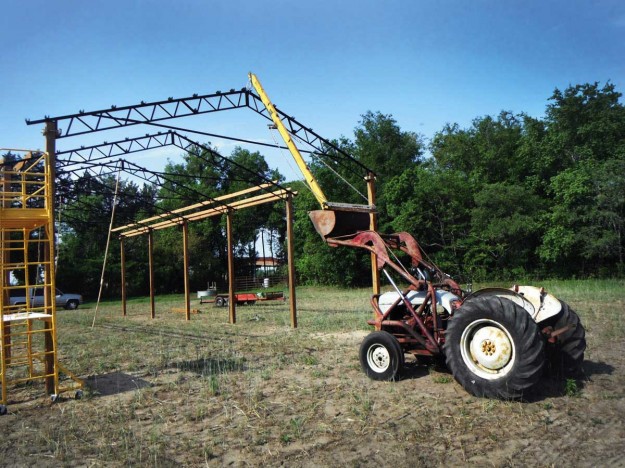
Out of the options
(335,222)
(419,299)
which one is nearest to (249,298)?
(335,222)

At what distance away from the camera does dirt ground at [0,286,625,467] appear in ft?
15.3

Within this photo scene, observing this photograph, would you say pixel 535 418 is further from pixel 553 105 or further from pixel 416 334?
pixel 553 105

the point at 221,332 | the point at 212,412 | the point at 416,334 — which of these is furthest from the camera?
the point at 221,332

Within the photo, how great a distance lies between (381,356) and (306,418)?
1973 millimetres

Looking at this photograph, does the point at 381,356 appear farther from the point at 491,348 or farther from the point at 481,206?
the point at 481,206

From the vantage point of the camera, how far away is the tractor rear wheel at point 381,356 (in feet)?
23.5

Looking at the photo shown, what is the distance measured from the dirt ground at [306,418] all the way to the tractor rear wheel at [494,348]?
246mm

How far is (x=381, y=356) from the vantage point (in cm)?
737

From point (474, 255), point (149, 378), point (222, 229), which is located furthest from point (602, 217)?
point (222, 229)

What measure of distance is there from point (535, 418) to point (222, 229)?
50040mm

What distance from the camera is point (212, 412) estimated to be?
20.4 feet

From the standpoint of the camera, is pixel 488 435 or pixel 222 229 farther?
pixel 222 229

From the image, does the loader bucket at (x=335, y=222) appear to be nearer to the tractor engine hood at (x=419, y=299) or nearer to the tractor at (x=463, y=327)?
the tractor at (x=463, y=327)

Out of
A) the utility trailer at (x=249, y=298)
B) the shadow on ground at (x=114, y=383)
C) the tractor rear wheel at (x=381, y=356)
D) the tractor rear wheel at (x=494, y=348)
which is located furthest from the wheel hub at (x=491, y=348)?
the utility trailer at (x=249, y=298)
